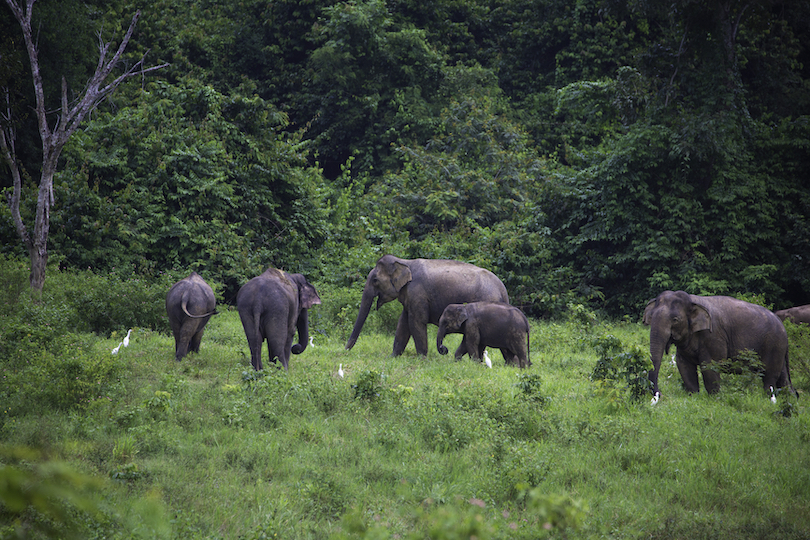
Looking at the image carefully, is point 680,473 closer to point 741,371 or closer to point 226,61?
point 741,371

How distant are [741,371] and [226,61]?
76.1ft

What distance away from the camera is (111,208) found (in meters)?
15.6

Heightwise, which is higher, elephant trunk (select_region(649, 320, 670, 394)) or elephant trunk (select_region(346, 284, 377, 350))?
elephant trunk (select_region(649, 320, 670, 394))

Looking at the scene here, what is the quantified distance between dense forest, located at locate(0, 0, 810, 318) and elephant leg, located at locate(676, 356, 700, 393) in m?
7.27

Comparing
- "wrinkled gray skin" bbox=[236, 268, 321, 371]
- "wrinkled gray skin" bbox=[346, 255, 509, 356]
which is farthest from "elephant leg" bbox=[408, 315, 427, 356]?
"wrinkled gray skin" bbox=[236, 268, 321, 371]

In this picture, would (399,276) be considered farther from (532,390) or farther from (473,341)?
(532,390)

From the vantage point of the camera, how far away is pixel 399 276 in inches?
445

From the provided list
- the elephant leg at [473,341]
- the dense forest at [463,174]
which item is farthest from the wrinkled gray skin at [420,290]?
the dense forest at [463,174]

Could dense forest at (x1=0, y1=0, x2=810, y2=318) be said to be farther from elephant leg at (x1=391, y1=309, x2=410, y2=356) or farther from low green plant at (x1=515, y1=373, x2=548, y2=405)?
low green plant at (x1=515, y1=373, x2=548, y2=405)

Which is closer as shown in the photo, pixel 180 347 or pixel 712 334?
pixel 712 334

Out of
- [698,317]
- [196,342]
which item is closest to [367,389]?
[196,342]

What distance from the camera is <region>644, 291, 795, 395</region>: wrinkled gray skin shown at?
848cm

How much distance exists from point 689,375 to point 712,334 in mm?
746

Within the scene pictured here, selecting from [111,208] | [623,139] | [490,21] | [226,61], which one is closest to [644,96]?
[623,139]
